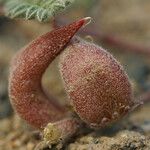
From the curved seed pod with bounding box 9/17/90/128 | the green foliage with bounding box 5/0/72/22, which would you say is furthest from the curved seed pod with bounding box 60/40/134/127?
the green foliage with bounding box 5/0/72/22

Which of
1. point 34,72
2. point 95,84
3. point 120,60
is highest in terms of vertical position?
point 34,72

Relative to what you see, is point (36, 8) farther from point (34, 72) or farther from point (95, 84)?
point (95, 84)

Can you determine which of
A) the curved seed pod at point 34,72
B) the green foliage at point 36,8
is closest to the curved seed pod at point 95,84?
the curved seed pod at point 34,72

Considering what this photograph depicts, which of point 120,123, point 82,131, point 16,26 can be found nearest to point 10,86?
point 82,131

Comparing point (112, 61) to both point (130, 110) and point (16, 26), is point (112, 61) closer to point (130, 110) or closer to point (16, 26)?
point (130, 110)

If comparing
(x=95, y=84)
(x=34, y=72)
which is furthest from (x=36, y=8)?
(x=95, y=84)

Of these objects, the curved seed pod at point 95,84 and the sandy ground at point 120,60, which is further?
the sandy ground at point 120,60

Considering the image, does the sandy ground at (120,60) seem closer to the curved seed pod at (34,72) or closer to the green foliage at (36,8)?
the curved seed pod at (34,72)
